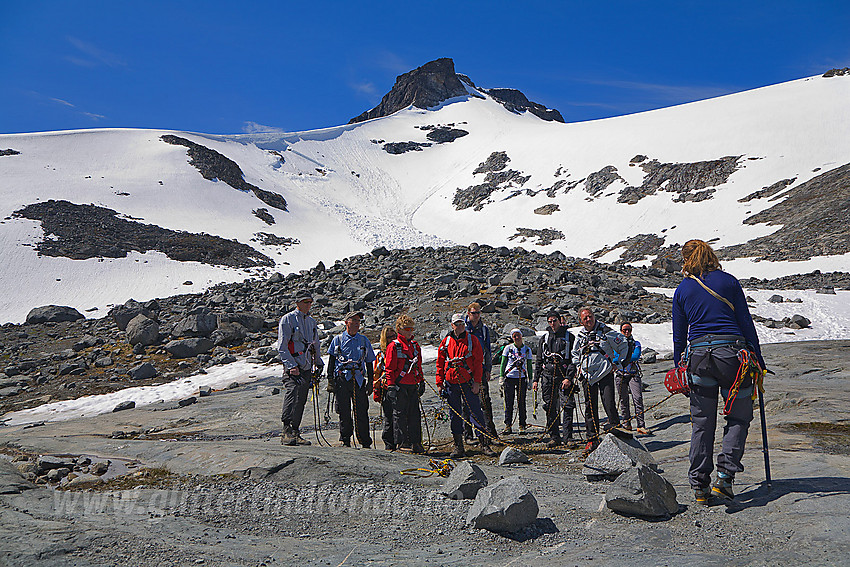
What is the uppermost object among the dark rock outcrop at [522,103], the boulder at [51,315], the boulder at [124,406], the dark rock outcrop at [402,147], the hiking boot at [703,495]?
the dark rock outcrop at [522,103]

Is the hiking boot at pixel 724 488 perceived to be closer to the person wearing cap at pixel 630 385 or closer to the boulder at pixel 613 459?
the boulder at pixel 613 459

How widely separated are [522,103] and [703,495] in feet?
597

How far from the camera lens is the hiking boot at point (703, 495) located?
505 centimetres

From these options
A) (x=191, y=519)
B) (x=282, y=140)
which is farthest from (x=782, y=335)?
(x=282, y=140)

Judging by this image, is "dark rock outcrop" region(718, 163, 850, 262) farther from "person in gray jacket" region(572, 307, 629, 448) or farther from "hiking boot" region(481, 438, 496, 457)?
"hiking boot" region(481, 438, 496, 457)

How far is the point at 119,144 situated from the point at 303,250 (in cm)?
4190

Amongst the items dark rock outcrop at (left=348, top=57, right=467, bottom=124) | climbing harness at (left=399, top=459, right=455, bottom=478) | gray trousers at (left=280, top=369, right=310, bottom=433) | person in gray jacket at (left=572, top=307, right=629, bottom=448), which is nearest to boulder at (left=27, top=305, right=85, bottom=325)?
gray trousers at (left=280, top=369, right=310, bottom=433)

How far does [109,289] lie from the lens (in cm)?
3444

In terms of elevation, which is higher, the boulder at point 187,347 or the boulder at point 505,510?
the boulder at point 187,347

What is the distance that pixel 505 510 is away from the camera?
189 inches

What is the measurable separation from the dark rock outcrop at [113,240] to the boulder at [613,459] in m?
41.9

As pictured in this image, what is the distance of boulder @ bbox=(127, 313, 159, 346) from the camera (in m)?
21.2

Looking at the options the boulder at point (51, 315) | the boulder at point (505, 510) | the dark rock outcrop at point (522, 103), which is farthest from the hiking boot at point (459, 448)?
the dark rock outcrop at point (522, 103)

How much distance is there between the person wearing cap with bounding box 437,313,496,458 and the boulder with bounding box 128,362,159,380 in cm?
1383
